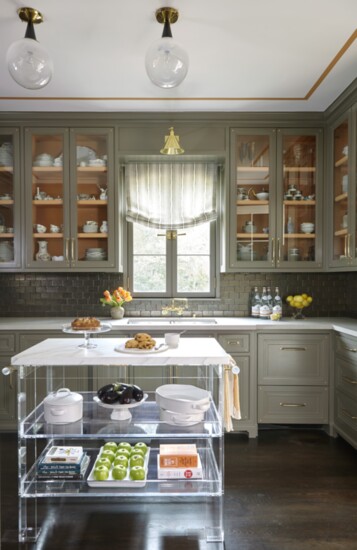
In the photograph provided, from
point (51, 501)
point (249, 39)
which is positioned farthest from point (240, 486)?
point (249, 39)

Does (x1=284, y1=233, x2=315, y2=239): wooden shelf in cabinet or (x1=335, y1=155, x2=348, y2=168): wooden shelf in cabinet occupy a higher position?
(x1=335, y1=155, x2=348, y2=168): wooden shelf in cabinet

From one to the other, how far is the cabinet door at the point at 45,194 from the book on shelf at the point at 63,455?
6.42ft

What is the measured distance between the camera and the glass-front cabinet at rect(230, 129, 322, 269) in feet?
12.6

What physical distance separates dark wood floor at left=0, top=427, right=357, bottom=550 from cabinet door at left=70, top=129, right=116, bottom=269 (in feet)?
5.76

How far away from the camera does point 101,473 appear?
81.7 inches

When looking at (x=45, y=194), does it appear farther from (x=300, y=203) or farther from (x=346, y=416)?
(x=346, y=416)

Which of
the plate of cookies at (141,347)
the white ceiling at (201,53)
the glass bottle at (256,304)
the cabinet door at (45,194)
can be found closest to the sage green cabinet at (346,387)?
the glass bottle at (256,304)

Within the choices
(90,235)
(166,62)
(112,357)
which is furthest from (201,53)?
(112,357)

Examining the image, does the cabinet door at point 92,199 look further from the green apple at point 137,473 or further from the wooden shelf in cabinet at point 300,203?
the green apple at point 137,473

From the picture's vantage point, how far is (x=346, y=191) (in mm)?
3445

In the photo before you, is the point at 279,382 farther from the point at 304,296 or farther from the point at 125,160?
the point at 125,160

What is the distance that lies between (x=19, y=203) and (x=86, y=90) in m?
1.18

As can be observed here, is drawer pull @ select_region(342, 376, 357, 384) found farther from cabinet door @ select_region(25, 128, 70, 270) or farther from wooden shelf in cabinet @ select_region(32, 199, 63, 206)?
wooden shelf in cabinet @ select_region(32, 199, 63, 206)

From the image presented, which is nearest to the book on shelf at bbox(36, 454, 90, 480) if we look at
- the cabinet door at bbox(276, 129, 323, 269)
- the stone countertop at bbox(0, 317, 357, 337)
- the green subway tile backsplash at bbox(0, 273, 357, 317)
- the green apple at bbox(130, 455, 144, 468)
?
the green apple at bbox(130, 455, 144, 468)
